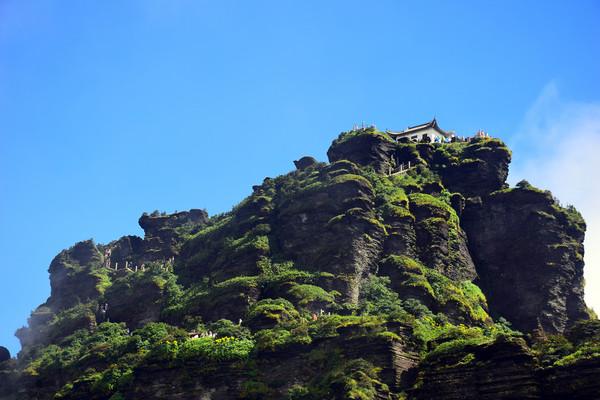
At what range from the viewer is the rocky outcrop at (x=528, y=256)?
100688mm

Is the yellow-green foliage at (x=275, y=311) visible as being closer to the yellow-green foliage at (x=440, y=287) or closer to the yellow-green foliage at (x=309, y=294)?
the yellow-green foliage at (x=309, y=294)

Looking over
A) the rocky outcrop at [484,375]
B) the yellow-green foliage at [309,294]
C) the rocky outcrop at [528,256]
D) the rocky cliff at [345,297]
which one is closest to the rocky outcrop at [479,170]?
the rocky cliff at [345,297]

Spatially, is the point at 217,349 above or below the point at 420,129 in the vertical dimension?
below

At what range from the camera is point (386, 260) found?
95812 millimetres

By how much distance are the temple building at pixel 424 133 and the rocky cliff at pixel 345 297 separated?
8.44 metres

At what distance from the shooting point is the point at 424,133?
427ft

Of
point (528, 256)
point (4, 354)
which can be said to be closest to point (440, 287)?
point (528, 256)

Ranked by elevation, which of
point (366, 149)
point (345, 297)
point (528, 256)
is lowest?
point (345, 297)

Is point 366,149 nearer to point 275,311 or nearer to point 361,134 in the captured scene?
point 361,134

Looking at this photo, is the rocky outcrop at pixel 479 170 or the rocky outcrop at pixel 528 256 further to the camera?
the rocky outcrop at pixel 479 170

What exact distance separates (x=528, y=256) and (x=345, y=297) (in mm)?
26445

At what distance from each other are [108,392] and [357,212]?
108 feet

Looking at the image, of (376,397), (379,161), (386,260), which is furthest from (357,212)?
(376,397)

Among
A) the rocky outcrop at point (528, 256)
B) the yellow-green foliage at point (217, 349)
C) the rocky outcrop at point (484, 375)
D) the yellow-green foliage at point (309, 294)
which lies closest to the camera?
the rocky outcrop at point (484, 375)
